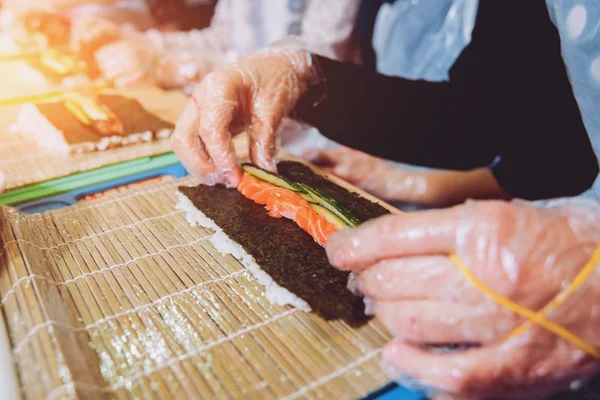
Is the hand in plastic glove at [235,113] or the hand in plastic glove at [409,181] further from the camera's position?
the hand in plastic glove at [409,181]

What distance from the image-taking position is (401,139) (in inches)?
91.0

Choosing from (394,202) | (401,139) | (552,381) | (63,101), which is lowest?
(394,202)

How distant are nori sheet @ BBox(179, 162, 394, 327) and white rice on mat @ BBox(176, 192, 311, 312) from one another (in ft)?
0.05

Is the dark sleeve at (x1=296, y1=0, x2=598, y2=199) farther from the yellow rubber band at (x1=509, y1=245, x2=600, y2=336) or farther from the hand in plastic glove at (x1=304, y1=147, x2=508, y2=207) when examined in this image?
the yellow rubber band at (x1=509, y1=245, x2=600, y2=336)

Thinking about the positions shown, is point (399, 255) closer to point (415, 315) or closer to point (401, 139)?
point (415, 315)

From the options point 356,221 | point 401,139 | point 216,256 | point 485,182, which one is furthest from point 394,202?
point 216,256

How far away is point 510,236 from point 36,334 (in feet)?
3.14

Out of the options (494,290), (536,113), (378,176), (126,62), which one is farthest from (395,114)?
(126,62)

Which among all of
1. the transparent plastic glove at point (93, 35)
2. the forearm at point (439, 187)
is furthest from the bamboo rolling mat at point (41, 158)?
the transparent plastic glove at point (93, 35)

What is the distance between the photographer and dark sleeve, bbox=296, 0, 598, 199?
1915 mm

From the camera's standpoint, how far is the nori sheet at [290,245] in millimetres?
1066

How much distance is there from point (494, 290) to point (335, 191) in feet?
2.79

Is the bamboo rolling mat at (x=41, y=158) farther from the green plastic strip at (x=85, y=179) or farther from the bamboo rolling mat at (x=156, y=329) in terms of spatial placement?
the bamboo rolling mat at (x=156, y=329)

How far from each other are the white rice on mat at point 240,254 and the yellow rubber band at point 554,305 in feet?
1.41
